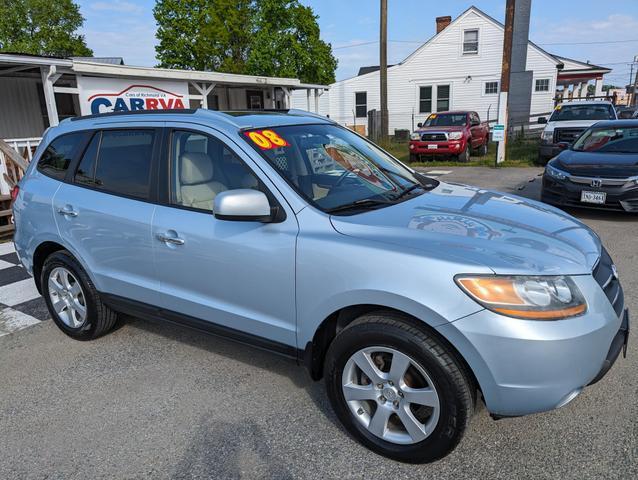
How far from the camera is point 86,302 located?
3.76 m

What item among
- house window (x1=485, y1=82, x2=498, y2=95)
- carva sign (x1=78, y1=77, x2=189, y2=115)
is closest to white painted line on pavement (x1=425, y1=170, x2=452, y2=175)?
carva sign (x1=78, y1=77, x2=189, y2=115)

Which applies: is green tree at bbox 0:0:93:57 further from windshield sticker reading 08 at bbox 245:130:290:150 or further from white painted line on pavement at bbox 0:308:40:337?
windshield sticker reading 08 at bbox 245:130:290:150

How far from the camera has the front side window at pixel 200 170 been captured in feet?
9.91

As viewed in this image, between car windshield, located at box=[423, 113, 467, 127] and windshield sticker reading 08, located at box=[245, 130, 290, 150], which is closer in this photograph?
windshield sticker reading 08, located at box=[245, 130, 290, 150]

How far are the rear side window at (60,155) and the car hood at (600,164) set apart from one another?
685 centimetres

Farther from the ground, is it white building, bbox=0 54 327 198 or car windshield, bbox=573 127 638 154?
white building, bbox=0 54 327 198

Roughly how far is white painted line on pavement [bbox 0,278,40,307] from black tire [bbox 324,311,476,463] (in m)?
3.87

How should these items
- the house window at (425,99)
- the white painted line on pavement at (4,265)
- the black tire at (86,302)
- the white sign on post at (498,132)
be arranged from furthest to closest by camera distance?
the house window at (425,99), the white sign on post at (498,132), the white painted line on pavement at (4,265), the black tire at (86,302)

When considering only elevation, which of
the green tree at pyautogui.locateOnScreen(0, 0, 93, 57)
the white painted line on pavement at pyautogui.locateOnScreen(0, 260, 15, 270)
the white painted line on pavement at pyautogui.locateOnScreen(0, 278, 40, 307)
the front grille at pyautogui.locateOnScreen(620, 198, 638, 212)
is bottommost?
the white painted line on pavement at pyautogui.locateOnScreen(0, 278, 40, 307)

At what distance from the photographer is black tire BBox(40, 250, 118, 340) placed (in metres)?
3.72

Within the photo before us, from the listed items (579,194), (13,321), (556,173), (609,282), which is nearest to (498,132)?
(556,173)

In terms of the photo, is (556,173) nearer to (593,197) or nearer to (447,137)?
(593,197)

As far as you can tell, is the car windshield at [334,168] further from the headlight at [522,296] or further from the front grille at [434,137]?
the front grille at [434,137]

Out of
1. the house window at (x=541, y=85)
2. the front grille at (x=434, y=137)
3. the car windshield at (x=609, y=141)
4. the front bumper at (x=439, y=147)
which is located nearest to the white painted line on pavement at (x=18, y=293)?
the car windshield at (x=609, y=141)
